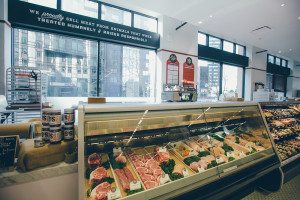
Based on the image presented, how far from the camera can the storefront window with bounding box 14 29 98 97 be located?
12.6 feet

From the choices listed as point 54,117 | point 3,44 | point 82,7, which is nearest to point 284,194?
point 54,117

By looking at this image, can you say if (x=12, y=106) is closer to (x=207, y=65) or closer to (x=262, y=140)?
(x=262, y=140)

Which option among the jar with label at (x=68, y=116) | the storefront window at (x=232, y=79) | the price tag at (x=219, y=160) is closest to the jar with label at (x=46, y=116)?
the jar with label at (x=68, y=116)

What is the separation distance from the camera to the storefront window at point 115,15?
15.4 feet

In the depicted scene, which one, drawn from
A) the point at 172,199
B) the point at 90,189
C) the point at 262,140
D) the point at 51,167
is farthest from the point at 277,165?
the point at 51,167

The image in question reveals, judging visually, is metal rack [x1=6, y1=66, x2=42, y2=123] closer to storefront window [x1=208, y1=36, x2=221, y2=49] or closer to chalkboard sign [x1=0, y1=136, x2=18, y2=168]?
chalkboard sign [x1=0, y1=136, x2=18, y2=168]

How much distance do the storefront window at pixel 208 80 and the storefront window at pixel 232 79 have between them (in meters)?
0.45

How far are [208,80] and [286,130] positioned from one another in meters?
4.22

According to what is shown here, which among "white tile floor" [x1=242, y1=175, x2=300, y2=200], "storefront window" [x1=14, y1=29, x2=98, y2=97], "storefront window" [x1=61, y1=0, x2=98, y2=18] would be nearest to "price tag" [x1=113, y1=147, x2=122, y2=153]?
"white tile floor" [x1=242, y1=175, x2=300, y2=200]

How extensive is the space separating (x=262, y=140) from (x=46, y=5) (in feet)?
19.8

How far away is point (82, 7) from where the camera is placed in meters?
4.36

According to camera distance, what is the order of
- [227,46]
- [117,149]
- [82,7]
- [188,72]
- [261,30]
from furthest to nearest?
[227,46], [188,72], [261,30], [82,7], [117,149]

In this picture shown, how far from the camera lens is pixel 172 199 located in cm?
120

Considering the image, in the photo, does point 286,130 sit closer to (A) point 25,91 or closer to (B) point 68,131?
(B) point 68,131
